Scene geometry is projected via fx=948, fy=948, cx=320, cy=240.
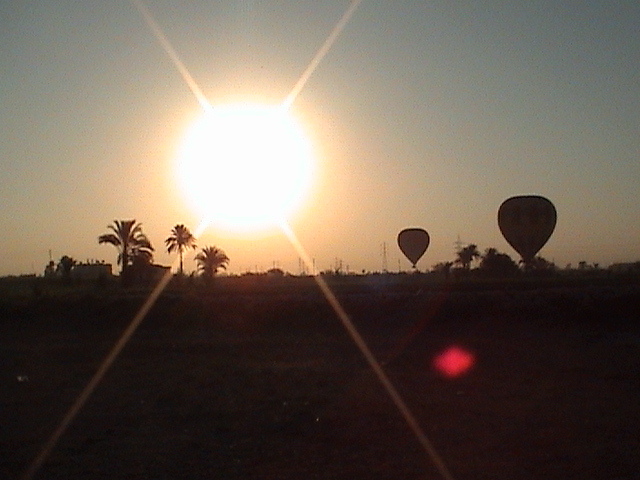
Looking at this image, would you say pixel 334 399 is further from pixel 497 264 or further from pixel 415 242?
pixel 497 264

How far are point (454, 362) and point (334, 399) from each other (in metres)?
9.02

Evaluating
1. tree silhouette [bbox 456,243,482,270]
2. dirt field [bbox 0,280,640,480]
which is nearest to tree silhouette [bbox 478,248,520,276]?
tree silhouette [bbox 456,243,482,270]

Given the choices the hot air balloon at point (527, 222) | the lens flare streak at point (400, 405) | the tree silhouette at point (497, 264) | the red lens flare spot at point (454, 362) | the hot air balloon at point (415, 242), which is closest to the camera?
the lens flare streak at point (400, 405)

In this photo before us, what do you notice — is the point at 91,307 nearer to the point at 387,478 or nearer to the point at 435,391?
the point at 435,391

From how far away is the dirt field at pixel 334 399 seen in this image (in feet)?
38.7

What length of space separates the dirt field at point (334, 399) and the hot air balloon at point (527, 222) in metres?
25.1

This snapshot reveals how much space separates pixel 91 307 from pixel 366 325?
12.2 meters

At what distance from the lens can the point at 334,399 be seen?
56.4 feet

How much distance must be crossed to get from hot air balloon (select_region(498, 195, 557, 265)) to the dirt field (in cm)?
2512

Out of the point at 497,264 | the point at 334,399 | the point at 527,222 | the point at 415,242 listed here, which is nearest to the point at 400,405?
the point at 334,399

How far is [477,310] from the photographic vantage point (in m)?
38.7

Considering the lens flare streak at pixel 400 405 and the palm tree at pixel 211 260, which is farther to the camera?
the palm tree at pixel 211 260

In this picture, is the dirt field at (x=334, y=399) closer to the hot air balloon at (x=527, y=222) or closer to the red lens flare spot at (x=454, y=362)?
the red lens flare spot at (x=454, y=362)

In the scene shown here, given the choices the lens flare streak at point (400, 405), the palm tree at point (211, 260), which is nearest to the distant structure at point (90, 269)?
the palm tree at point (211, 260)
